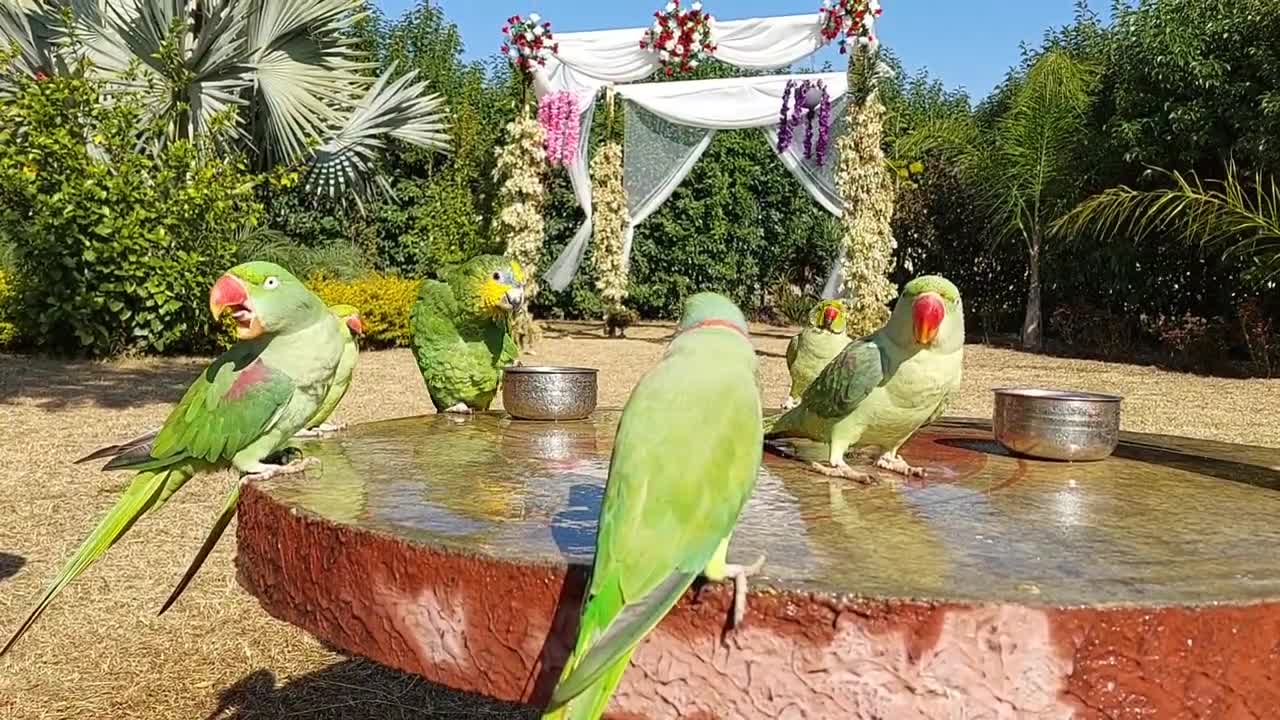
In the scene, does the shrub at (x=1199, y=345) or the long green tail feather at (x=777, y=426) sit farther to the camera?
the shrub at (x=1199, y=345)

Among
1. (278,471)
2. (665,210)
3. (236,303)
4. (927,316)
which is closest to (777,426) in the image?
(927,316)

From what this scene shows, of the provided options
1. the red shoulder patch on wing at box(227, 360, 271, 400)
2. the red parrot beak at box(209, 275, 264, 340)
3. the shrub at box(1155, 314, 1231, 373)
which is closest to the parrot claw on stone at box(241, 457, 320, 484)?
the red shoulder patch on wing at box(227, 360, 271, 400)

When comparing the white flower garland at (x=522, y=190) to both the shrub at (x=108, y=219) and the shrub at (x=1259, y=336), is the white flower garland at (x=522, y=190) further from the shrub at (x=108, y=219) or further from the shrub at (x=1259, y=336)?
the shrub at (x=1259, y=336)

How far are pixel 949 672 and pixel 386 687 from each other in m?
2.67

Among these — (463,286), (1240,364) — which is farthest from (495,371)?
(1240,364)

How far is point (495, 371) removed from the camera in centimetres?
336

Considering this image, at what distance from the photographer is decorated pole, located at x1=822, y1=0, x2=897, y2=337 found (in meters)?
11.1

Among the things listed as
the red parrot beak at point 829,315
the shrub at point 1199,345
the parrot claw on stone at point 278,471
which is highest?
the red parrot beak at point 829,315

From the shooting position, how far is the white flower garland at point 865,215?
11133 mm

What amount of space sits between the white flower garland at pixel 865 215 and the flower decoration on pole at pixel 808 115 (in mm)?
461

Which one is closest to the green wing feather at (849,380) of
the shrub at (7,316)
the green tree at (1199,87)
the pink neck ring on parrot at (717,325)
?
the pink neck ring on parrot at (717,325)

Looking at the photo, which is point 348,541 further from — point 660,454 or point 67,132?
point 67,132

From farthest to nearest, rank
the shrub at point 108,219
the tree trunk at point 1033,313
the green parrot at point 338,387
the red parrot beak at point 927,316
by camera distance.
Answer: the tree trunk at point 1033,313
the shrub at point 108,219
the green parrot at point 338,387
the red parrot beak at point 927,316

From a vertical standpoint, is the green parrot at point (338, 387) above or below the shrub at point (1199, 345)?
above
